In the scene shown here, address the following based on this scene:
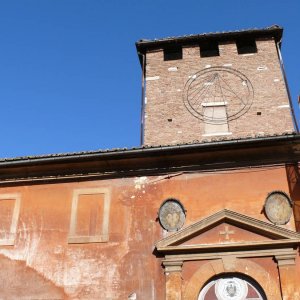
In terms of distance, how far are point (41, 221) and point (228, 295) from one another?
4212mm

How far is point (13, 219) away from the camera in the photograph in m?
10.4

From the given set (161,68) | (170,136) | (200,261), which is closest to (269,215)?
(200,261)

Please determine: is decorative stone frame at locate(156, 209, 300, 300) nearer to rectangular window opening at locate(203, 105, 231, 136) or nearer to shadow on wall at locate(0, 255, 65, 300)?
shadow on wall at locate(0, 255, 65, 300)

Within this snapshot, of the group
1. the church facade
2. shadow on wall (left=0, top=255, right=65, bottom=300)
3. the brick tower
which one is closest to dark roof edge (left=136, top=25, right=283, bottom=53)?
the brick tower

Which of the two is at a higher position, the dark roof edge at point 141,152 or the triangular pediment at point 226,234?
the dark roof edge at point 141,152

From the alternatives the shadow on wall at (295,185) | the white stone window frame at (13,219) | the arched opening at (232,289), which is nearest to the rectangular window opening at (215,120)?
the shadow on wall at (295,185)

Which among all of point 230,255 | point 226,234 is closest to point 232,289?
point 230,255

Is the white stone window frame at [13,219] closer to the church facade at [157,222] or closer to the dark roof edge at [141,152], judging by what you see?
the church facade at [157,222]

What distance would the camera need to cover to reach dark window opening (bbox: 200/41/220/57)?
1800 centimetres

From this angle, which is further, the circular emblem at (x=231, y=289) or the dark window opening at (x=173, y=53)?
the dark window opening at (x=173, y=53)

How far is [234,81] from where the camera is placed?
17094mm

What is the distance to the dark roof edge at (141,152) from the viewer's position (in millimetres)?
9781

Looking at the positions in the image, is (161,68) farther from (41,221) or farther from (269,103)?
(41,221)

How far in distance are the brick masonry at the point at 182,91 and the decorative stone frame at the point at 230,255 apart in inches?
266
